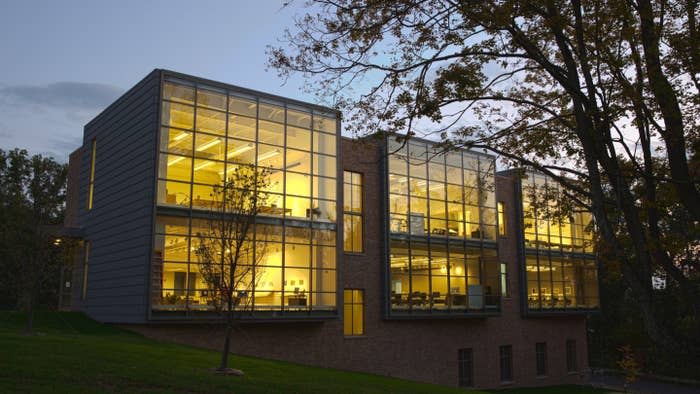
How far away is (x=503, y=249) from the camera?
1490 inches

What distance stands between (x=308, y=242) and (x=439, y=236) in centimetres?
861

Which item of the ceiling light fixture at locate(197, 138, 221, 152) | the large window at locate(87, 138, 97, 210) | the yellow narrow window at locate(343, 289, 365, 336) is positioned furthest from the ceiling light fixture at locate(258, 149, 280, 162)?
the large window at locate(87, 138, 97, 210)

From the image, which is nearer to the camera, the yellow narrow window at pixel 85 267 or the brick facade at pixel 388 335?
the brick facade at pixel 388 335

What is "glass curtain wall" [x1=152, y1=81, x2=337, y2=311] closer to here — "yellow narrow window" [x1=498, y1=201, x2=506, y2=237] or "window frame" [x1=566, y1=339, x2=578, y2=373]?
"yellow narrow window" [x1=498, y1=201, x2=506, y2=237]

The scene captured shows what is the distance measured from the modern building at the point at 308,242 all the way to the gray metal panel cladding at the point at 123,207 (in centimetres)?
10

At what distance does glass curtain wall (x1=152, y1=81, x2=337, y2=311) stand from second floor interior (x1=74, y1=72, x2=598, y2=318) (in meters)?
0.04

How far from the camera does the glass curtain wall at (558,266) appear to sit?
38.8m

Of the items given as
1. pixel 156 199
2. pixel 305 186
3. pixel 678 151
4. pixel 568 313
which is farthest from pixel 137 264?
pixel 568 313

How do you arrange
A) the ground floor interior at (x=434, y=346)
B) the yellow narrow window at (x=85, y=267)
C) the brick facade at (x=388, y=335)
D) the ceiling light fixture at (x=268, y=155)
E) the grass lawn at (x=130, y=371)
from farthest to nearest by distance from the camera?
the yellow narrow window at (x=85, y=267), the ceiling light fixture at (x=268, y=155), the brick facade at (x=388, y=335), the ground floor interior at (x=434, y=346), the grass lawn at (x=130, y=371)

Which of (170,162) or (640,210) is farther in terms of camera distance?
(170,162)

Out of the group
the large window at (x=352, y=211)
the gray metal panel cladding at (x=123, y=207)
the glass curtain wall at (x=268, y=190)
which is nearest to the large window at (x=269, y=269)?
the glass curtain wall at (x=268, y=190)

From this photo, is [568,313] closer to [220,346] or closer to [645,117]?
[220,346]

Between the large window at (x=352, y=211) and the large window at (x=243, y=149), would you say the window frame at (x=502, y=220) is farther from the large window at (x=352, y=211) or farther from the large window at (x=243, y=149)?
the large window at (x=243, y=149)

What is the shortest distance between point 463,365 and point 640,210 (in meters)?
22.6
